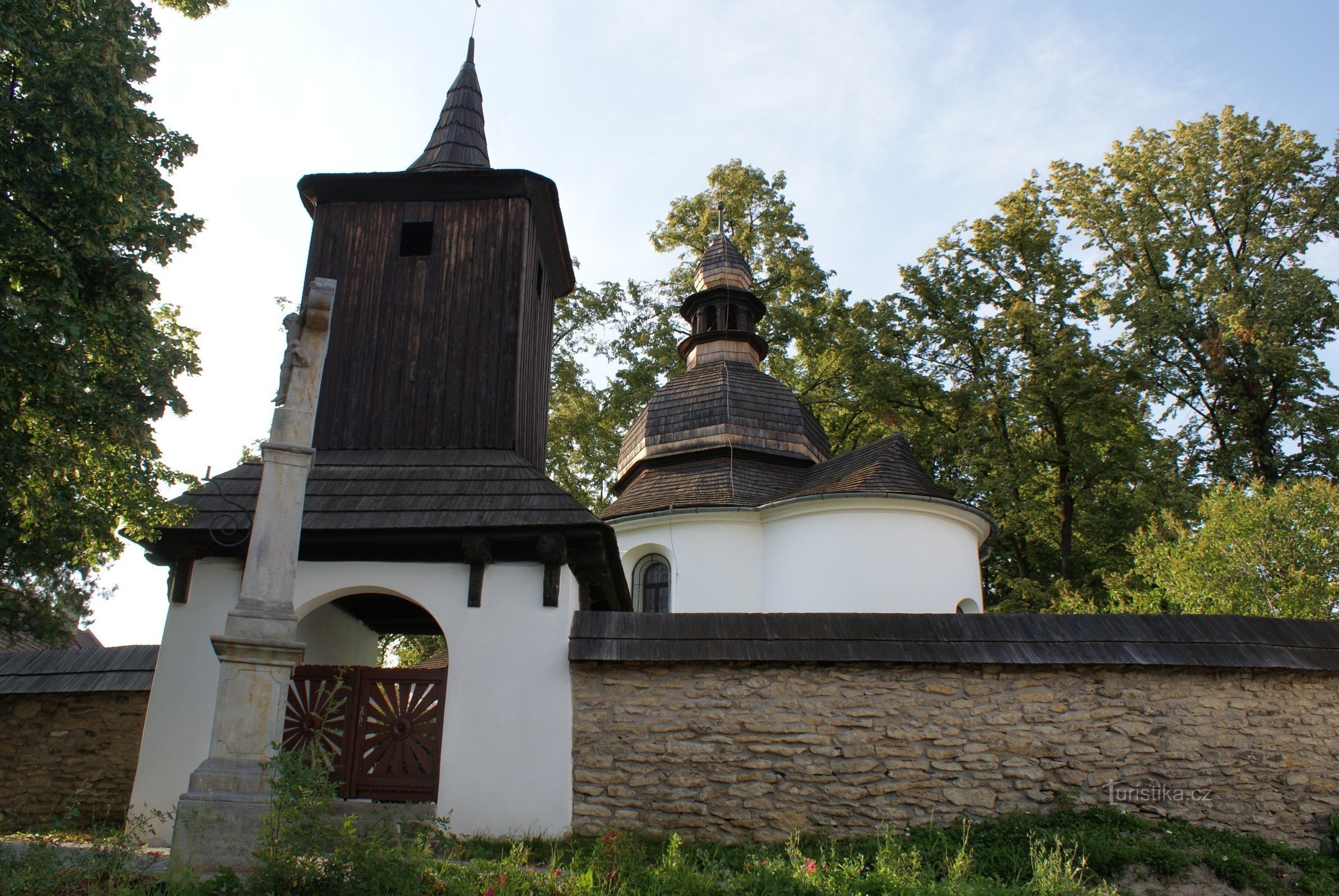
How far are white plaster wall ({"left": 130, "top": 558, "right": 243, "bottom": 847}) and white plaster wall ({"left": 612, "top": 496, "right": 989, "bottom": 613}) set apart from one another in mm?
6373

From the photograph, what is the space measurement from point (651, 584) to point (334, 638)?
19.7 ft

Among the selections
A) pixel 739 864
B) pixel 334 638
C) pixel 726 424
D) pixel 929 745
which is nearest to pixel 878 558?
pixel 726 424

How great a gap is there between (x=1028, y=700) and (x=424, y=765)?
514cm

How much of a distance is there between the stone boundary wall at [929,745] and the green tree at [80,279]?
4.09 metres

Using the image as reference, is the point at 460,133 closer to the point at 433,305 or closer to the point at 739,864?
the point at 433,305

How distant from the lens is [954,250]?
23.4m

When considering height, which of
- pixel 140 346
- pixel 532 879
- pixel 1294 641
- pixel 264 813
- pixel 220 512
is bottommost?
pixel 532 879

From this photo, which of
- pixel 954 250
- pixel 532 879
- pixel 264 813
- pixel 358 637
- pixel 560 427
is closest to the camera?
pixel 264 813

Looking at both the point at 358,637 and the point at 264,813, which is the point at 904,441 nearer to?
the point at 358,637

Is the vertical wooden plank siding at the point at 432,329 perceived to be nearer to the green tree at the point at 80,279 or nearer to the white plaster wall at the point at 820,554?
the green tree at the point at 80,279

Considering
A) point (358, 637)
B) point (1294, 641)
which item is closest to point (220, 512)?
point (358, 637)

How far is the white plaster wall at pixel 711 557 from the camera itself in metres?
14.4

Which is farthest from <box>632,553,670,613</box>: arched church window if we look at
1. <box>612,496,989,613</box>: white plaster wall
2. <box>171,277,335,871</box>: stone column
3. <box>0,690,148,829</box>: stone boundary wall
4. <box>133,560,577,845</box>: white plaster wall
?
<box>171,277,335,871</box>: stone column

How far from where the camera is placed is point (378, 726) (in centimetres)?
795
